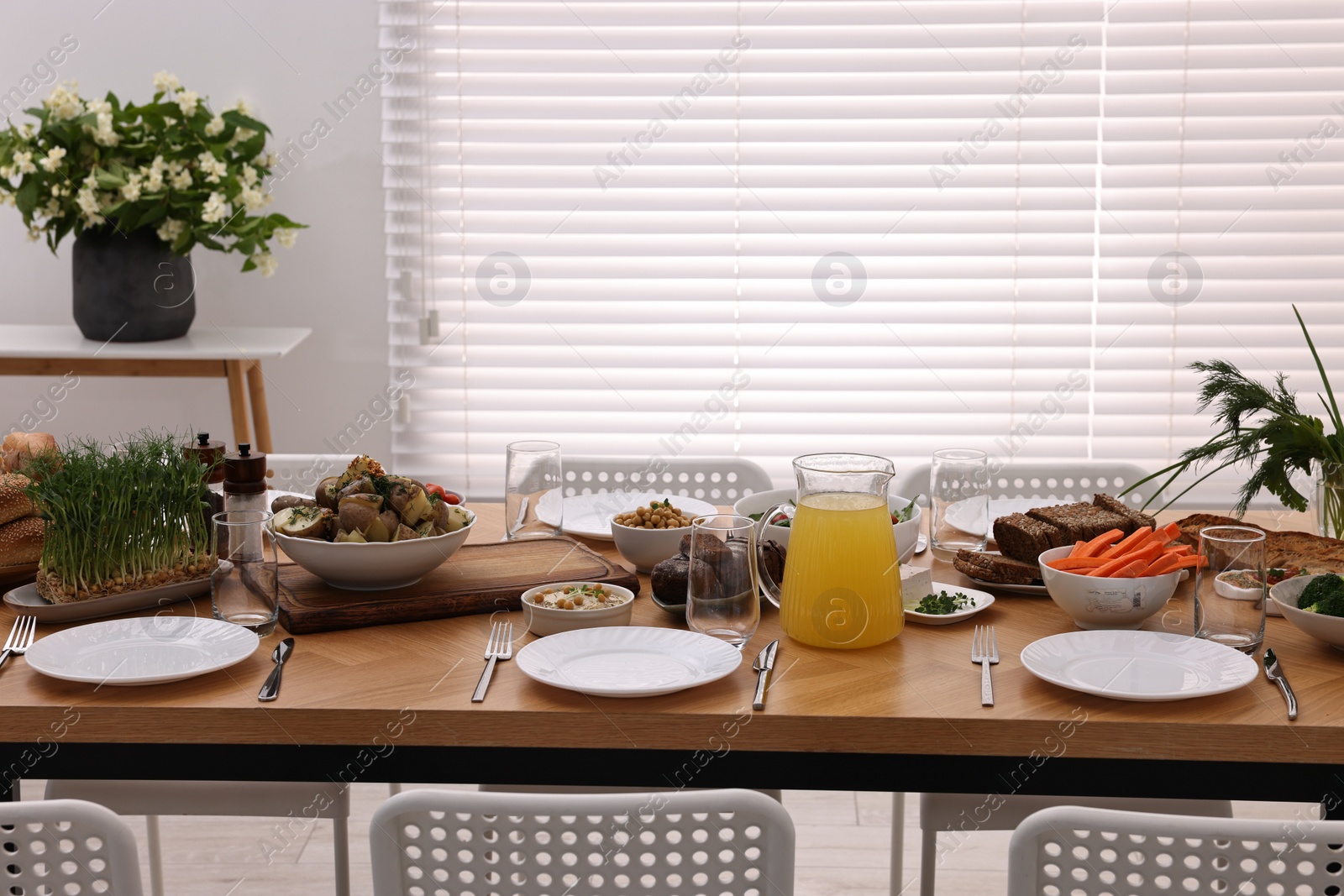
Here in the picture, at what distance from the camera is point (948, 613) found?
54.6 inches

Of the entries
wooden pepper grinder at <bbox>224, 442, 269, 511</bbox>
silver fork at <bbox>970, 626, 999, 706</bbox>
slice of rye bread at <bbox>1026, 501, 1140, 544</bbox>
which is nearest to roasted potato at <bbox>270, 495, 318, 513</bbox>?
wooden pepper grinder at <bbox>224, 442, 269, 511</bbox>

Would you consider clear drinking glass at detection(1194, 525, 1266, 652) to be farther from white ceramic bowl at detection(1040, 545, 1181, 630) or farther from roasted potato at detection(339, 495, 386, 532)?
roasted potato at detection(339, 495, 386, 532)

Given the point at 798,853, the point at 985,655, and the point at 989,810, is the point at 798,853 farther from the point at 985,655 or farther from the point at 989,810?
the point at 985,655

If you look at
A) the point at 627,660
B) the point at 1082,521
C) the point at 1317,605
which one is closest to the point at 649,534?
the point at 627,660

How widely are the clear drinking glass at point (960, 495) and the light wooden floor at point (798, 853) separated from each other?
681 mm

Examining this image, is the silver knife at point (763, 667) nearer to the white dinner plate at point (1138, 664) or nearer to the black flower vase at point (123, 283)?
the white dinner plate at point (1138, 664)

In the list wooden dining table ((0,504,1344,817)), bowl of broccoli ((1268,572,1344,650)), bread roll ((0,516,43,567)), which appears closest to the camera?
wooden dining table ((0,504,1344,817))

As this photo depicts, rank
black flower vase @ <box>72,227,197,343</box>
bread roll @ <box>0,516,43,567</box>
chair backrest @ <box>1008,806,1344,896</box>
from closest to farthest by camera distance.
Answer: chair backrest @ <box>1008,806,1344,896</box> < bread roll @ <box>0,516,43,567</box> < black flower vase @ <box>72,227,197,343</box>

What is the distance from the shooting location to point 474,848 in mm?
887

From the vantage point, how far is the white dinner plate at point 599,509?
1.68 metres

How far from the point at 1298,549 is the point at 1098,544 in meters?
0.27

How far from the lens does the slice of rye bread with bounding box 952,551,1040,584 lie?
148 centimetres

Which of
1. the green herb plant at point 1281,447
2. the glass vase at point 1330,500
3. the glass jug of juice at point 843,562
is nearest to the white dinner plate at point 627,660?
the glass jug of juice at point 843,562

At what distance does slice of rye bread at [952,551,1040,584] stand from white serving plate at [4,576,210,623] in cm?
92
